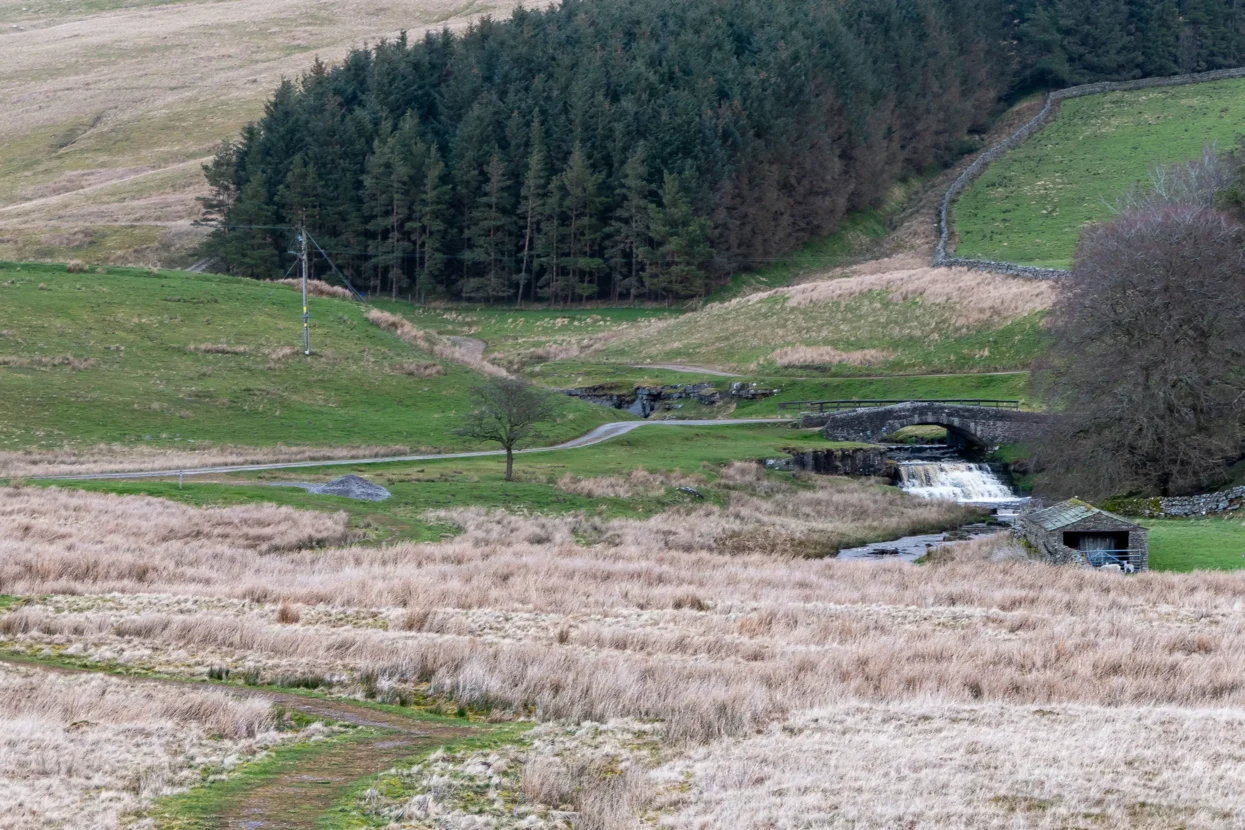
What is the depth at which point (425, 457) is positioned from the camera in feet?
182

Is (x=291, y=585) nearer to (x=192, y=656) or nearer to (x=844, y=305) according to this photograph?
(x=192, y=656)

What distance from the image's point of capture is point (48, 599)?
2344cm

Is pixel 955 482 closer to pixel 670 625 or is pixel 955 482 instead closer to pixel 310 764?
pixel 670 625

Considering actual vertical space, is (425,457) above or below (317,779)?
below

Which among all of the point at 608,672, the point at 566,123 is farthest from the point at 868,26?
the point at 608,672

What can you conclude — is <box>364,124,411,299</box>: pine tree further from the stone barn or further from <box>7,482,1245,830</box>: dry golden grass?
the stone barn

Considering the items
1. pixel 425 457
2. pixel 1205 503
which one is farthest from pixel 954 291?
pixel 1205 503

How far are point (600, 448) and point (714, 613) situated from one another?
113 ft

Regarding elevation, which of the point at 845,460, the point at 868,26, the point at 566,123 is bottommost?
the point at 845,460

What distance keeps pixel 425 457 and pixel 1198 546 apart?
106 ft

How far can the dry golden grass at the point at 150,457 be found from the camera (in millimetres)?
46406

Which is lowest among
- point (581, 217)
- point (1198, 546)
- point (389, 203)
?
point (1198, 546)

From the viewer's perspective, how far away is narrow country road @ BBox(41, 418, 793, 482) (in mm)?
45750

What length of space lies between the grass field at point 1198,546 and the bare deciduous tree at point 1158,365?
598cm
